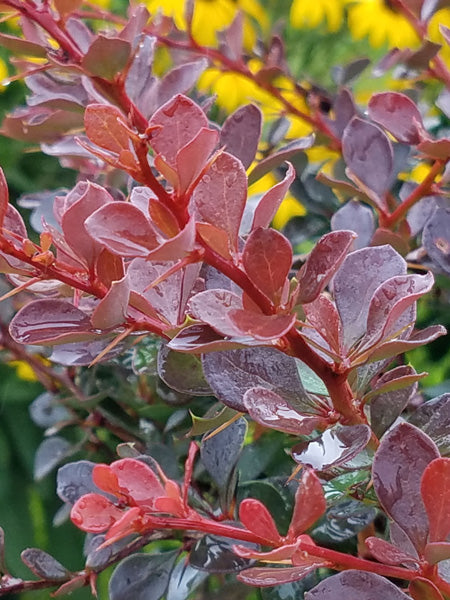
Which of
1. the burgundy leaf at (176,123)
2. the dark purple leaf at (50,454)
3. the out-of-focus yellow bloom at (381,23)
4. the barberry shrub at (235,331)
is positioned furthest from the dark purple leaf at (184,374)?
the out-of-focus yellow bloom at (381,23)

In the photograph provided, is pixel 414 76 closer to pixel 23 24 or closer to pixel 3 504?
pixel 23 24

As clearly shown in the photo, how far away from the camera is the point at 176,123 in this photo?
263mm

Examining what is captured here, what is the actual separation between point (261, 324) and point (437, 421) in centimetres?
11

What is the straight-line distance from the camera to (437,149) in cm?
40

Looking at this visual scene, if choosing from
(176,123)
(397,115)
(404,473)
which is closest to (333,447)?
(404,473)

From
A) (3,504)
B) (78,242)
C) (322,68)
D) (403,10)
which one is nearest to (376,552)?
(78,242)

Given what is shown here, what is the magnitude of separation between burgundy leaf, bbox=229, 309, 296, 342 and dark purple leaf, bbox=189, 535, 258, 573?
149 mm

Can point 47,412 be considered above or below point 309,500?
below

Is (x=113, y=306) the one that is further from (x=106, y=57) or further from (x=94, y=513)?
(x=106, y=57)

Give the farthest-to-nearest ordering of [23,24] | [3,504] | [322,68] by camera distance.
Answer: [322,68] → [3,504] → [23,24]

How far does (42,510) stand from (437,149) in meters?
1.09

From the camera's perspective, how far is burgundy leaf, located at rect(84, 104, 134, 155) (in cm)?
24

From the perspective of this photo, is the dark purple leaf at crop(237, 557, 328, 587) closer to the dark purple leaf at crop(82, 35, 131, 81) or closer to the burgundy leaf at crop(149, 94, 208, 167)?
the burgundy leaf at crop(149, 94, 208, 167)

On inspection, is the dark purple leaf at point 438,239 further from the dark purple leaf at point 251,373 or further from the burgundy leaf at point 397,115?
the dark purple leaf at point 251,373
